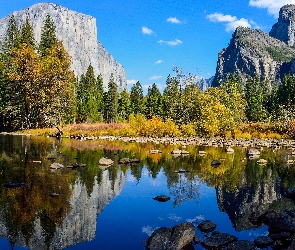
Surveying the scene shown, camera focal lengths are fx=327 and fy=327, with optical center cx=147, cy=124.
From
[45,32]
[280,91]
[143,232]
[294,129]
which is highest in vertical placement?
[45,32]

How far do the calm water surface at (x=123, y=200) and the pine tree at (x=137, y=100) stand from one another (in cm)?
6324

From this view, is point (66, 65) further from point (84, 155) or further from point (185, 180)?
point (185, 180)

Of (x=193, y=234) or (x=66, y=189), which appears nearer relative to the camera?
(x=193, y=234)

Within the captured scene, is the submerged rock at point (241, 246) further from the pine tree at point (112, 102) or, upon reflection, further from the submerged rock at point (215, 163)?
Answer: the pine tree at point (112, 102)

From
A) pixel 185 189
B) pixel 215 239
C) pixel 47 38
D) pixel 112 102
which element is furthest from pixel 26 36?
pixel 215 239

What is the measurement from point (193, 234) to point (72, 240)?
10.9 ft

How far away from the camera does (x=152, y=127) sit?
4334 cm

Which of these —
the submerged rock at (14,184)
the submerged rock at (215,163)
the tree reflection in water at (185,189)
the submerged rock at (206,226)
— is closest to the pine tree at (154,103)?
the submerged rock at (215,163)

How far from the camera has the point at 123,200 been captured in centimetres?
1337

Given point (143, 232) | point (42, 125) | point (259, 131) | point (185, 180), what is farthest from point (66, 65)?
point (143, 232)

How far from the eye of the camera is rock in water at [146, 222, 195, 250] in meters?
8.18

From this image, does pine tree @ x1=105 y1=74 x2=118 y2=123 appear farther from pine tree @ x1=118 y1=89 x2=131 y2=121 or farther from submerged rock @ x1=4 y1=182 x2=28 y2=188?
submerged rock @ x1=4 y1=182 x2=28 y2=188

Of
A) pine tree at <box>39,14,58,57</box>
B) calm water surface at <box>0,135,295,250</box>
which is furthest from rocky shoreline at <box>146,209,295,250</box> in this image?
pine tree at <box>39,14,58,57</box>

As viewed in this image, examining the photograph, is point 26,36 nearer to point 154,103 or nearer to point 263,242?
point 154,103
